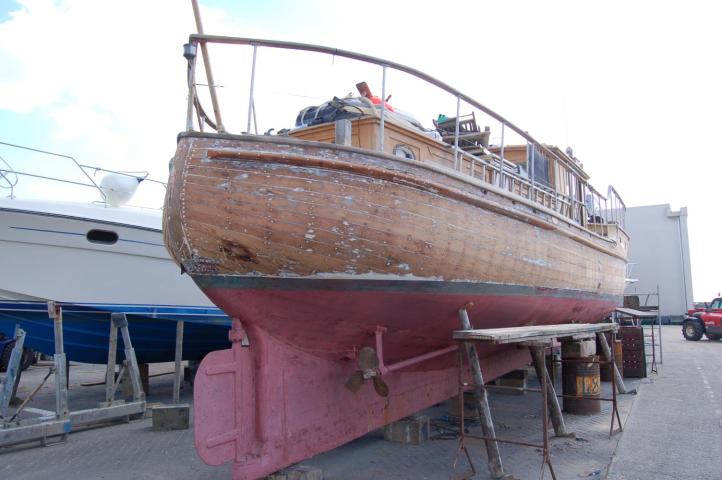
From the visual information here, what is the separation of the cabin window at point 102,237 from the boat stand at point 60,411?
3.82 ft

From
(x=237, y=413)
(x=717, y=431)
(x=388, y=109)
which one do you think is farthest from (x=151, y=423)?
(x=717, y=431)

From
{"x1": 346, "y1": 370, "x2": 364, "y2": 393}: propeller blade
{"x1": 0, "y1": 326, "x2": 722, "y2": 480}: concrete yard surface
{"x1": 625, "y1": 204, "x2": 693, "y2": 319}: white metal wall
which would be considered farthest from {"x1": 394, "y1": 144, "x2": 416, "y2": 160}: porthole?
{"x1": 625, "y1": 204, "x2": 693, "y2": 319}: white metal wall

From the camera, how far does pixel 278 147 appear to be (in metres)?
3.78

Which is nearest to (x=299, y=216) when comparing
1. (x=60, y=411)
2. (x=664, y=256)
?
(x=60, y=411)

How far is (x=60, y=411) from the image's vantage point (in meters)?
6.12

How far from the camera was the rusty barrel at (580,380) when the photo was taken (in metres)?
6.84

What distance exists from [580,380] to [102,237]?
7.09 metres

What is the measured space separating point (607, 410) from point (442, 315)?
418cm

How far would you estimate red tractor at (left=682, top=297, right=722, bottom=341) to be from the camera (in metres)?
19.7

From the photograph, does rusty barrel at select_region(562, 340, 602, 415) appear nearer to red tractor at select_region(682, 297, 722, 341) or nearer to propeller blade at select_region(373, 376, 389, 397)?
propeller blade at select_region(373, 376, 389, 397)

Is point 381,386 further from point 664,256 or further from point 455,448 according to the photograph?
point 664,256

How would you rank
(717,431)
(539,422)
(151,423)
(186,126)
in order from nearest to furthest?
1. (186,126)
2. (717,431)
3. (539,422)
4. (151,423)

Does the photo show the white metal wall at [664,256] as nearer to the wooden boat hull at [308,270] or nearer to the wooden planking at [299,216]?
the wooden boat hull at [308,270]

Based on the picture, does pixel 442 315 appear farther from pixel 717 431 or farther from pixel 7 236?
pixel 7 236
